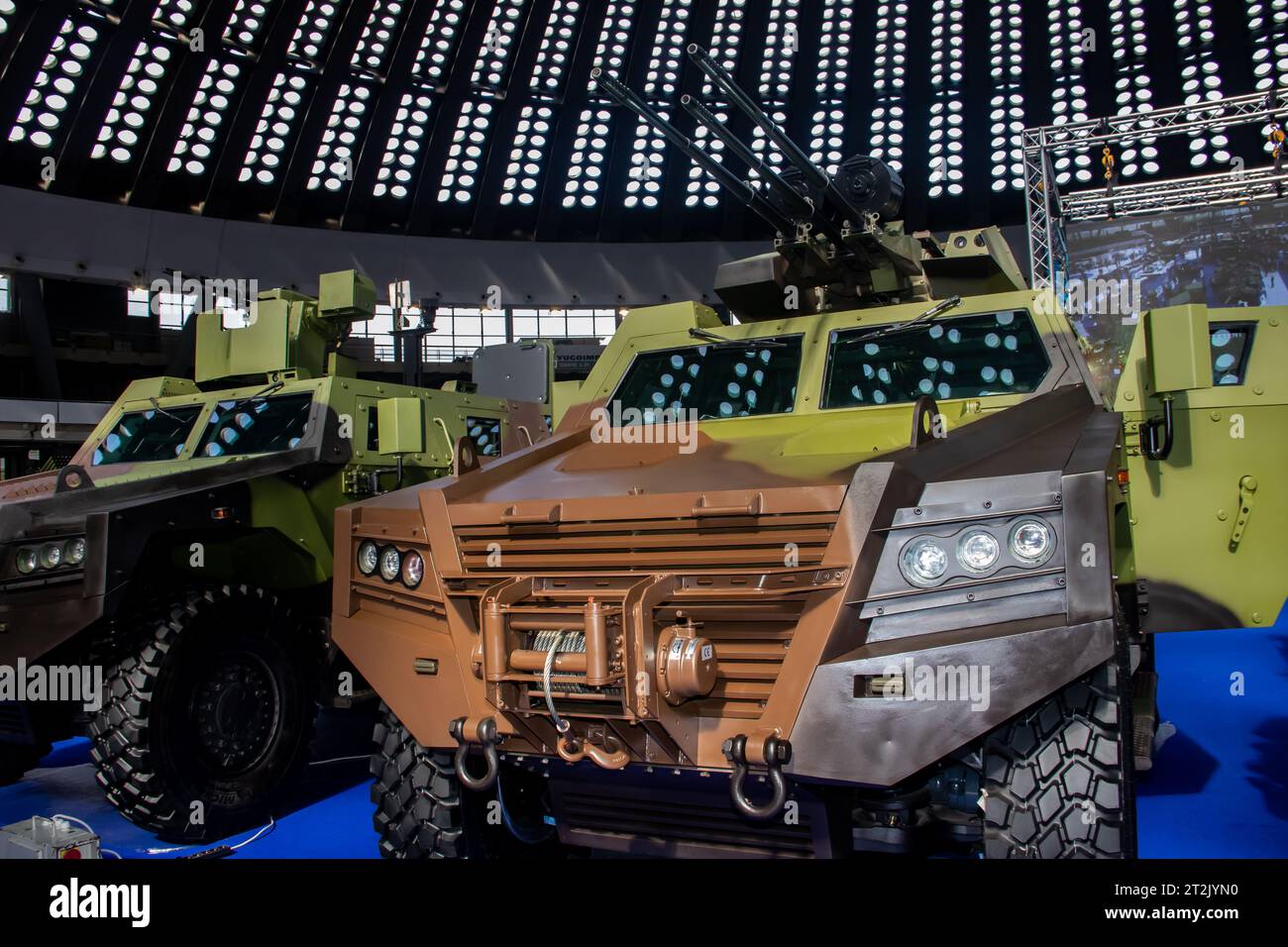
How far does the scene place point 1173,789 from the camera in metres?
5.06

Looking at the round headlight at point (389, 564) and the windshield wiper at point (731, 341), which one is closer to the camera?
the round headlight at point (389, 564)

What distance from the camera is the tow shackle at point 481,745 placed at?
3.00 metres

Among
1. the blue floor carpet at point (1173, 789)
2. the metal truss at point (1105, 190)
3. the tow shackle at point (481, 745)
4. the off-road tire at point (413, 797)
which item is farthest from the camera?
the metal truss at point (1105, 190)

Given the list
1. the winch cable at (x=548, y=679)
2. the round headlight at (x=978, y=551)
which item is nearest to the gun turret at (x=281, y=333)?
the winch cable at (x=548, y=679)

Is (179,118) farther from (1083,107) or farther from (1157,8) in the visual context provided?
(1157,8)

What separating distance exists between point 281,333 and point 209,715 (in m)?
3.60

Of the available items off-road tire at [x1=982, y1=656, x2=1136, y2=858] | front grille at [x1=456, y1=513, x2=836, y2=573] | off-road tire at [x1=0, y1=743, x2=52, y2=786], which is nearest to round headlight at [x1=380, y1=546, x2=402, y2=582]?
front grille at [x1=456, y1=513, x2=836, y2=573]

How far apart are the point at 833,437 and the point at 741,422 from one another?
72 centimetres

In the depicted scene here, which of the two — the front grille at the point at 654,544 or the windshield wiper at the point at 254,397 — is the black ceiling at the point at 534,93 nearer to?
the windshield wiper at the point at 254,397

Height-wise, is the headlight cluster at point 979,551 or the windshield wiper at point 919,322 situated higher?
the windshield wiper at point 919,322

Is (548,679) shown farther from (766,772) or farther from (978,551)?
(978,551)

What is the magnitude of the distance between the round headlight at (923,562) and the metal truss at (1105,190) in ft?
35.3

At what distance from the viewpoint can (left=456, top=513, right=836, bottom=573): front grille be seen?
281 centimetres
